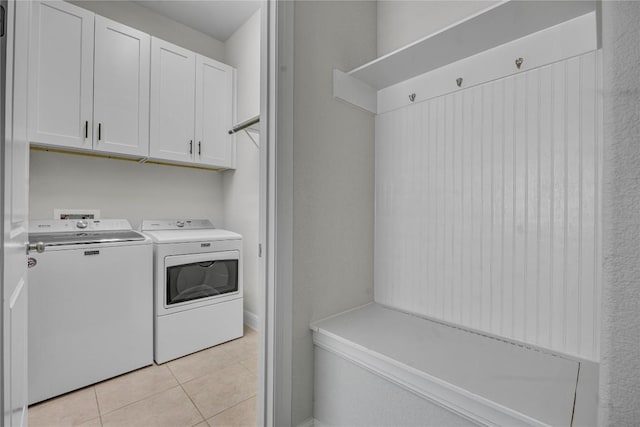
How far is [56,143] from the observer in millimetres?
2049

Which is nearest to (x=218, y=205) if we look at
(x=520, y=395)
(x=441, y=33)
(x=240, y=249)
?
(x=240, y=249)

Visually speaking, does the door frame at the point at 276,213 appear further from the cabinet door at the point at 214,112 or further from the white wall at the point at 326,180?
the cabinet door at the point at 214,112

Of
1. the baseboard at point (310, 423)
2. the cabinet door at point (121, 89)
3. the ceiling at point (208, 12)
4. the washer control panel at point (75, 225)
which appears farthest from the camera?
the ceiling at point (208, 12)

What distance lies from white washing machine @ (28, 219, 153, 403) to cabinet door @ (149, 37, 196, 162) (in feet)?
2.74

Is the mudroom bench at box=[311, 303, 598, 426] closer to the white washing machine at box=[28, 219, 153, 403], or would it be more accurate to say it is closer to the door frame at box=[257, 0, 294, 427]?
the door frame at box=[257, 0, 294, 427]

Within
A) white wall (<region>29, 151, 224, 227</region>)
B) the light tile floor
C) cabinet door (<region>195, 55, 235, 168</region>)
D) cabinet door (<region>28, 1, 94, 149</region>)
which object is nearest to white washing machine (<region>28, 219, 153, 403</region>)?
the light tile floor

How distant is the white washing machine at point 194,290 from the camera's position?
220 cm

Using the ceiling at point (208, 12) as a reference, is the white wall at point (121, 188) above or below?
below

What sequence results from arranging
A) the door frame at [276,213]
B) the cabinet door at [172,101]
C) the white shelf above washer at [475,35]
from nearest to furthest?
the white shelf above washer at [475,35], the door frame at [276,213], the cabinet door at [172,101]

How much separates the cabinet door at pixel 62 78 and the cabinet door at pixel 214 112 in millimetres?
822

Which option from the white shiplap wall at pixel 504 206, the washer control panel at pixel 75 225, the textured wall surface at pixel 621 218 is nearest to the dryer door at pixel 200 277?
the washer control panel at pixel 75 225

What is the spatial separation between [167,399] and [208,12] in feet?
10.4

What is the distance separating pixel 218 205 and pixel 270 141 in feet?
7.20

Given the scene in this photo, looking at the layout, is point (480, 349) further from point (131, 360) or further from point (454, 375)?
point (131, 360)
